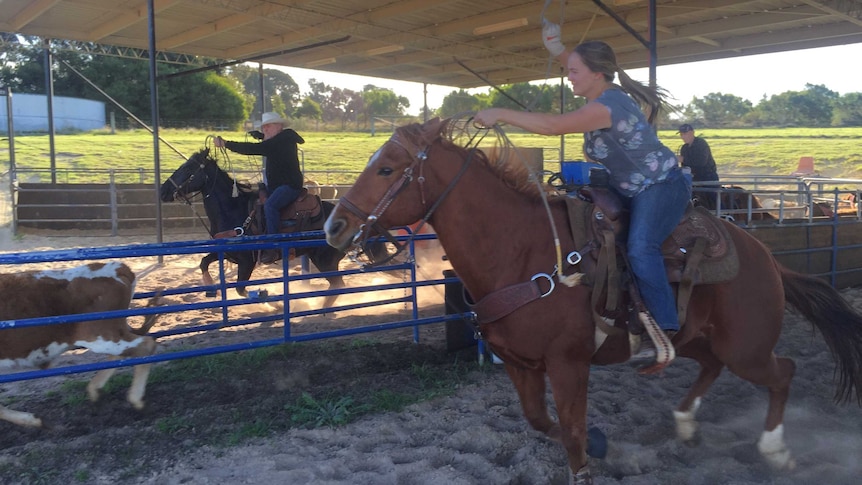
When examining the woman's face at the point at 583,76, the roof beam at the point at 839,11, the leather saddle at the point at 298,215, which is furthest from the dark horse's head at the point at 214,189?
the roof beam at the point at 839,11

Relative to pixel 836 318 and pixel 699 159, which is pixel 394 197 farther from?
pixel 699 159

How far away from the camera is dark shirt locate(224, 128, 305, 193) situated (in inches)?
297

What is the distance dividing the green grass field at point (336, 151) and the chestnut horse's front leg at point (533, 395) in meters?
19.9

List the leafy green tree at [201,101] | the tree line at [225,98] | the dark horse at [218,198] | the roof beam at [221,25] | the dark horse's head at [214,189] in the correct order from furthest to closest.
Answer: the leafy green tree at [201,101]
the tree line at [225,98]
the roof beam at [221,25]
the dark horse's head at [214,189]
the dark horse at [218,198]

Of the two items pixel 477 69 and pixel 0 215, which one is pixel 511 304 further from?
pixel 0 215

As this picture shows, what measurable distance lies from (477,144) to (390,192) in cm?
63

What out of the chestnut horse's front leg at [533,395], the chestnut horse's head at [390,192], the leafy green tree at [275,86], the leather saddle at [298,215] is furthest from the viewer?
the leafy green tree at [275,86]

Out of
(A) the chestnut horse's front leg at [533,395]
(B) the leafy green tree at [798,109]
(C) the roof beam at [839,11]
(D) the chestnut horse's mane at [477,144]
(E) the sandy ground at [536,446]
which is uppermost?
(B) the leafy green tree at [798,109]

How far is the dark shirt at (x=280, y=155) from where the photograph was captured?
24.7 ft

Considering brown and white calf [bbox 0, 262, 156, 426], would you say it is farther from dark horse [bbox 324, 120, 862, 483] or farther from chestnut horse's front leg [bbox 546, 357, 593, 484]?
chestnut horse's front leg [bbox 546, 357, 593, 484]

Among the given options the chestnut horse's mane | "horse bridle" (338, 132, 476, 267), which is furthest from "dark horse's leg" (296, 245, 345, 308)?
"horse bridle" (338, 132, 476, 267)

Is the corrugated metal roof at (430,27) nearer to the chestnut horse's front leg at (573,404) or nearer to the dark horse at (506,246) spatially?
the dark horse at (506,246)

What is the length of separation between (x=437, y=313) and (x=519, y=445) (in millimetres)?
3912

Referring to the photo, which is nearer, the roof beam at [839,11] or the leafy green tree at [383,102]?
the roof beam at [839,11]
